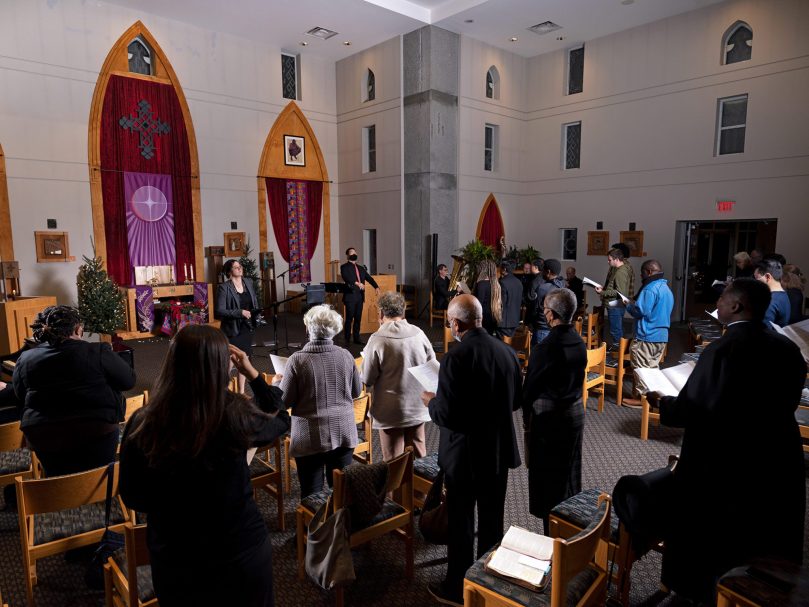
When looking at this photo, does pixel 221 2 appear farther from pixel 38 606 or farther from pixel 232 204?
pixel 38 606

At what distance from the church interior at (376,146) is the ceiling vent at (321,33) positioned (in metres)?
0.04

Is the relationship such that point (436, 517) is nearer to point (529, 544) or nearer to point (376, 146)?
point (529, 544)

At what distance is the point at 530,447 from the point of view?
3.12 m

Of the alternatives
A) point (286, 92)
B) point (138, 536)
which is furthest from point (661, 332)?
point (286, 92)

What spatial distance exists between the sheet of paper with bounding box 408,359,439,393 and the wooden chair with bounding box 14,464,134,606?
62.5 inches

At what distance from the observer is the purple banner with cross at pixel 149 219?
10906 millimetres

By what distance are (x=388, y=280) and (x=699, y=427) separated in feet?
29.8

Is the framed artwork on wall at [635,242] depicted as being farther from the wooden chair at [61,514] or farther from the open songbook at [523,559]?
the wooden chair at [61,514]

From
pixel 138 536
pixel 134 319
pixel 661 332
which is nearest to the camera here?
pixel 138 536

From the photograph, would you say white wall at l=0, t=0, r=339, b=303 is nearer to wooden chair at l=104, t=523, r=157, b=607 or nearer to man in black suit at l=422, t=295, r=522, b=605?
wooden chair at l=104, t=523, r=157, b=607

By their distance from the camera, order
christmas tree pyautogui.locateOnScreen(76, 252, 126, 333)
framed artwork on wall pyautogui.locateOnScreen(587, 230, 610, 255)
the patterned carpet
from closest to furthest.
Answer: the patterned carpet < christmas tree pyautogui.locateOnScreen(76, 252, 126, 333) < framed artwork on wall pyautogui.locateOnScreen(587, 230, 610, 255)

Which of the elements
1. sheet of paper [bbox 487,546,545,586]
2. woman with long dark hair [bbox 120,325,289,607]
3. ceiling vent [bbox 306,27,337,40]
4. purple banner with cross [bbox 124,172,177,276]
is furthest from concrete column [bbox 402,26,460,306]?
woman with long dark hair [bbox 120,325,289,607]

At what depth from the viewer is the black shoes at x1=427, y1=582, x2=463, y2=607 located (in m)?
2.73

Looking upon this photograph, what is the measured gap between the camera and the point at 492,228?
13578mm
